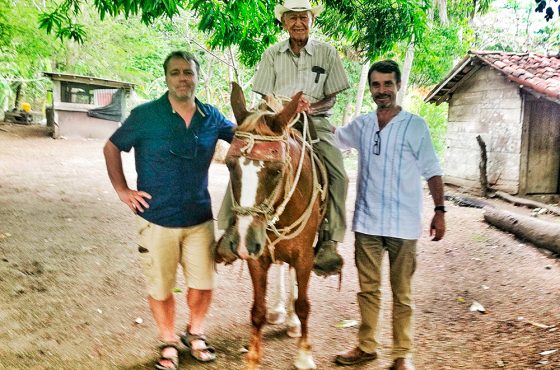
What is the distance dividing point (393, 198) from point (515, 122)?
10250mm

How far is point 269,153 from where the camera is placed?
2619 millimetres

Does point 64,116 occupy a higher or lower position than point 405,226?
higher

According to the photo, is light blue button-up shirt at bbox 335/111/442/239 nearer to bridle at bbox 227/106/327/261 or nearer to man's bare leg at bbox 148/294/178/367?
bridle at bbox 227/106/327/261

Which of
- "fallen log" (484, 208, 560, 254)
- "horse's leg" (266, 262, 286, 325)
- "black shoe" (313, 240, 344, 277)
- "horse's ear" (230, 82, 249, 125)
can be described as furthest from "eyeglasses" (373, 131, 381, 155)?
"fallen log" (484, 208, 560, 254)

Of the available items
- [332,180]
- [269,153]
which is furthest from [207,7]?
[269,153]

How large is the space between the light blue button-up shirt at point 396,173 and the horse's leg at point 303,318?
1.82 ft

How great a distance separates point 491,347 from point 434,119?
59.6 ft

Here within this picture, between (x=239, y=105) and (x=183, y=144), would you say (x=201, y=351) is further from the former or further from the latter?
(x=239, y=105)

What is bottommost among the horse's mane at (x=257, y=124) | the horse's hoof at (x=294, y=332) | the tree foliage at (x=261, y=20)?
the horse's hoof at (x=294, y=332)

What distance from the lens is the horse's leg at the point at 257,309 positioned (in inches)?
Answer: 131

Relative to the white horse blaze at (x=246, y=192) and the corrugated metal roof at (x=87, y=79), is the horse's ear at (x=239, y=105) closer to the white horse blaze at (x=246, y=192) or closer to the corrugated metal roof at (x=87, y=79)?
the white horse blaze at (x=246, y=192)

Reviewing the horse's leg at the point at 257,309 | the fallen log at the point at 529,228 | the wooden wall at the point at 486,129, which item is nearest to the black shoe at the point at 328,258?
the horse's leg at the point at 257,309

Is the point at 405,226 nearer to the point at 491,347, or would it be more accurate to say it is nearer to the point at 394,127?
the point at 394,127

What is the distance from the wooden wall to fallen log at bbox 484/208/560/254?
13.0 ft
